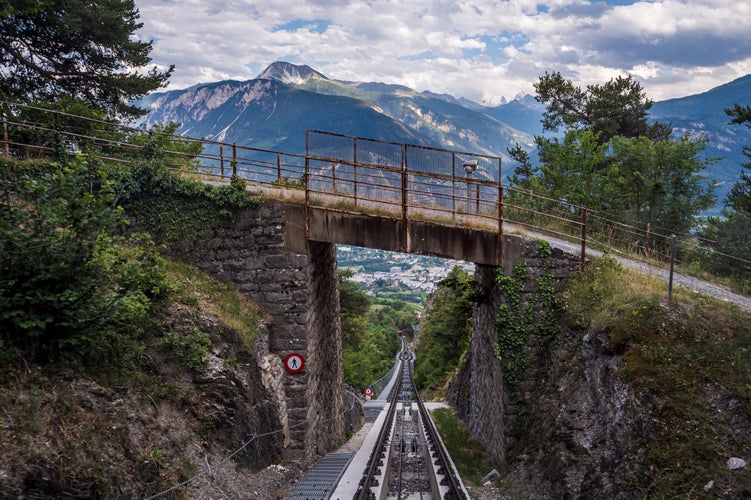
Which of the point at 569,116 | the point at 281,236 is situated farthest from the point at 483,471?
the point at 569,116

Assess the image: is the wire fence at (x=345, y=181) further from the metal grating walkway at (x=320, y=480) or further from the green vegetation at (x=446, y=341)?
the green vegetation at (x=446, y=341)

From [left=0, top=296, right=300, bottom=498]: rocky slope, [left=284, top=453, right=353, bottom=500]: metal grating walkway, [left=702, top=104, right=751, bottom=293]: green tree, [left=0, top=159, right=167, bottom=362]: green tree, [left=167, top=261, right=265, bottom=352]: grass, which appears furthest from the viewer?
[left=702, top=104, right=751, bottom=293]: green tree

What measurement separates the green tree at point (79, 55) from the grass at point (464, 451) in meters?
16.9

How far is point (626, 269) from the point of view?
1046 centimetres

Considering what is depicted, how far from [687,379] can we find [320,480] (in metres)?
7.35

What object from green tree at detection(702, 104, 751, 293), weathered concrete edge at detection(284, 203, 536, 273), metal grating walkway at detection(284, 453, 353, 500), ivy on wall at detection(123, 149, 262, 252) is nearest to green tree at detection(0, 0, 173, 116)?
ivy on wall at detection(123, 149, 262, 252)

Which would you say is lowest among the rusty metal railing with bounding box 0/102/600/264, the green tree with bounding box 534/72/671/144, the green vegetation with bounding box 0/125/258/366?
the green vegetation with bounding box 0/125/258/366

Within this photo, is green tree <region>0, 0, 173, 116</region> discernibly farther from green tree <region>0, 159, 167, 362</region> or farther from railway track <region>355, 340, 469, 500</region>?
railway track <region>355, 340, 469, 500</region>

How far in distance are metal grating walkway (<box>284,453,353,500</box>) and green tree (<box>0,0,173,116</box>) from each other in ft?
47.8

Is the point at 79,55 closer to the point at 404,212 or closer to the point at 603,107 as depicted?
the point at 404,212

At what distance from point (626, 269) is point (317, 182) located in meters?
7.46

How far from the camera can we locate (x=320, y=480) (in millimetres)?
10227

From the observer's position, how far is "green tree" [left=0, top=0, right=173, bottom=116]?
51.3ft

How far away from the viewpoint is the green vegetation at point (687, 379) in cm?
598
